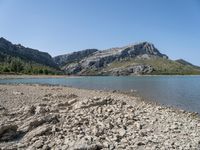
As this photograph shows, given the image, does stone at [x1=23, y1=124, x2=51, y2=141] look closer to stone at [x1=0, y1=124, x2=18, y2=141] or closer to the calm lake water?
stone at [x1=0, y1=124, x2=18, y2=141]

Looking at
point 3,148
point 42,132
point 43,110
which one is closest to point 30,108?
point 43,110

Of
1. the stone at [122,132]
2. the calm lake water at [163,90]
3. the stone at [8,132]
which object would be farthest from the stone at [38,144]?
the calm lake water at [163,90]

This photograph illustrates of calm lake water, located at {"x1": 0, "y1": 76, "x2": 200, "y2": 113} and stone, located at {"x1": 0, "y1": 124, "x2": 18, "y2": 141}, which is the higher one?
stone, located at {"x1": 0, "y1": 124, "x2": 18, "y2": 141}

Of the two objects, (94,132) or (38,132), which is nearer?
(38,132)


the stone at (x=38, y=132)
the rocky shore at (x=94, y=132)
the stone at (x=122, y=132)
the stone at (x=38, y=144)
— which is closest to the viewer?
the stone at (x=38, y=144)

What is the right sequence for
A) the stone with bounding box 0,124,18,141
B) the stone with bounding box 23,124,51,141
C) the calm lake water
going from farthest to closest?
the calm lake water
the stone with bounding box 0,124,18,141
the stone with bounding box 23,124,51,141

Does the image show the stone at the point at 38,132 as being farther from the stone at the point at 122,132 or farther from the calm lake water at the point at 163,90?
the calm lake water at the point at 163,90

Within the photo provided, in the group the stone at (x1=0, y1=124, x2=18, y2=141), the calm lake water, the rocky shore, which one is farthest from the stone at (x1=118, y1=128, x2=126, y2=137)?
the calm lake water

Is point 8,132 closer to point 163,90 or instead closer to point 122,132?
point 122,132


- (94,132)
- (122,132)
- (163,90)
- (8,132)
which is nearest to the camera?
(94,132)

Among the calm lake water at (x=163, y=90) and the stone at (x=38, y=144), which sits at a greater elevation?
the stone at (x=38, y=144)

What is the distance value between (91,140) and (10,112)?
10.4m

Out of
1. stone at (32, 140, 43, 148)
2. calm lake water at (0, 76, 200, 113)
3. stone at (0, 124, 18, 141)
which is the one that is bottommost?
calm lake water at (0, 76, 200, 113)

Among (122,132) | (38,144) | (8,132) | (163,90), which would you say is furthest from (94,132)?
(163,90)
